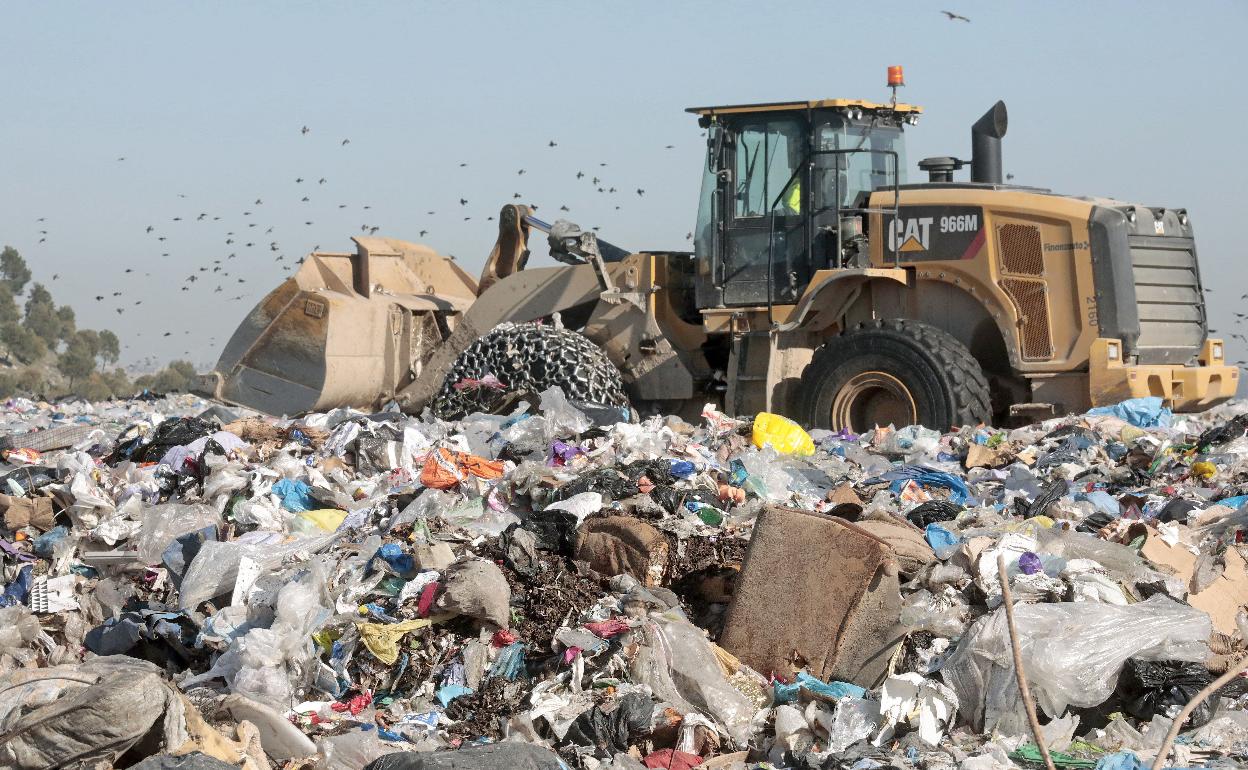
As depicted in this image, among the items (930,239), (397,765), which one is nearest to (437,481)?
(397,765)

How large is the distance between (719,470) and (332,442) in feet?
7.22

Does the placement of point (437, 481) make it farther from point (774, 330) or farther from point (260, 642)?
point (774, 330)

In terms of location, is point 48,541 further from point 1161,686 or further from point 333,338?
point 1161,686

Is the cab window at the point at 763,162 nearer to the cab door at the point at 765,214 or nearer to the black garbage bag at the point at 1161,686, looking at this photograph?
the cab door at the point at 765,214

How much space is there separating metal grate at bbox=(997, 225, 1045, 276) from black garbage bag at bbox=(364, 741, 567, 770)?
562 cm

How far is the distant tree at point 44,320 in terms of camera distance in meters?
26.3

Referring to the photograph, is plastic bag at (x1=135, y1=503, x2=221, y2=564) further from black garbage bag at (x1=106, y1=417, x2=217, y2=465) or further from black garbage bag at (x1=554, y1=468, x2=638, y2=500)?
black garbage bag at (x1=554, y1=468, x2=638, y2=500)

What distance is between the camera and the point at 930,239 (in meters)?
9.11

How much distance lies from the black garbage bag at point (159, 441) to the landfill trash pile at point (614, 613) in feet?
1.25

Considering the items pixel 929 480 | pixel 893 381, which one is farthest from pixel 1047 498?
pixel 893 381

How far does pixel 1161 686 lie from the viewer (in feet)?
14.9

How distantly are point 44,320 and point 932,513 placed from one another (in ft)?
76.3

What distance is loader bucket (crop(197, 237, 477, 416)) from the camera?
10430 mm

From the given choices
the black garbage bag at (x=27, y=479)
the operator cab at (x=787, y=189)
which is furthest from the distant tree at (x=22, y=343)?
the black garbage bag at (x=27, y=479)
